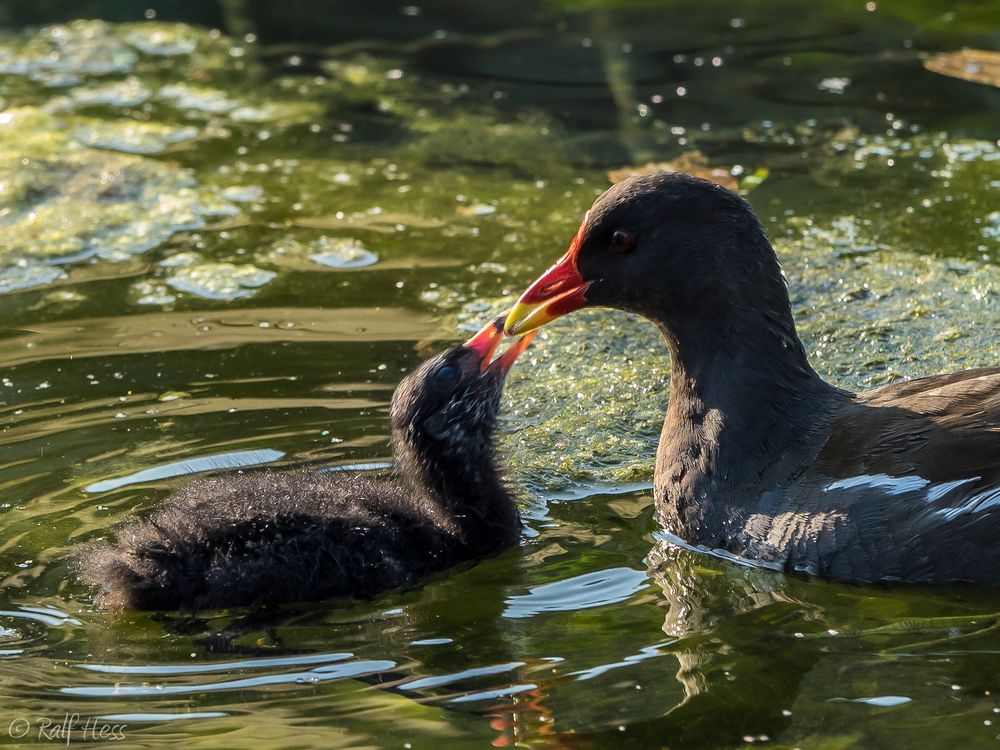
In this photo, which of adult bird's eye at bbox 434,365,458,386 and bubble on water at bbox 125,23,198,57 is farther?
bubble on water at bbox 125,23,198,57

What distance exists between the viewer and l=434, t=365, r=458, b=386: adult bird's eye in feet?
15.1

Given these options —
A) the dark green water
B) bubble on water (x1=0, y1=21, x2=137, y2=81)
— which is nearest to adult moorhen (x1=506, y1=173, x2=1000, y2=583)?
the dark green water

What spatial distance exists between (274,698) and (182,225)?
12.8 ft

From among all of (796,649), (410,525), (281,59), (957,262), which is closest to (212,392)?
(410,525)

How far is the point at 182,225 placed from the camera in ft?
23.1

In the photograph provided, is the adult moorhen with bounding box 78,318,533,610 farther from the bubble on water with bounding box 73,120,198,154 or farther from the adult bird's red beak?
the bubble on water with bounding box 73,120,198,154

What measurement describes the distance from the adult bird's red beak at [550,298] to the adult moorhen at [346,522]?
119 millimetres

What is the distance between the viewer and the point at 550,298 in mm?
4676

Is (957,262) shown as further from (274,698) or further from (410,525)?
(274,698)

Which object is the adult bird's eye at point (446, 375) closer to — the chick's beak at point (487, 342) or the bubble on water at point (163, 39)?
the chick's beak at point (487, 342)

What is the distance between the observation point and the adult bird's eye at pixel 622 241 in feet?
14.9

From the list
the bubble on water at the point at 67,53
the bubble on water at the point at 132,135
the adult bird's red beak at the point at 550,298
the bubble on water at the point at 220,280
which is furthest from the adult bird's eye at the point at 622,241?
the bubble on water at the point at 67,53

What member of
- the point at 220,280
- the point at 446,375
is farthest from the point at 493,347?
the point at 220,280

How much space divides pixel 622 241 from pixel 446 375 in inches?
26.4
